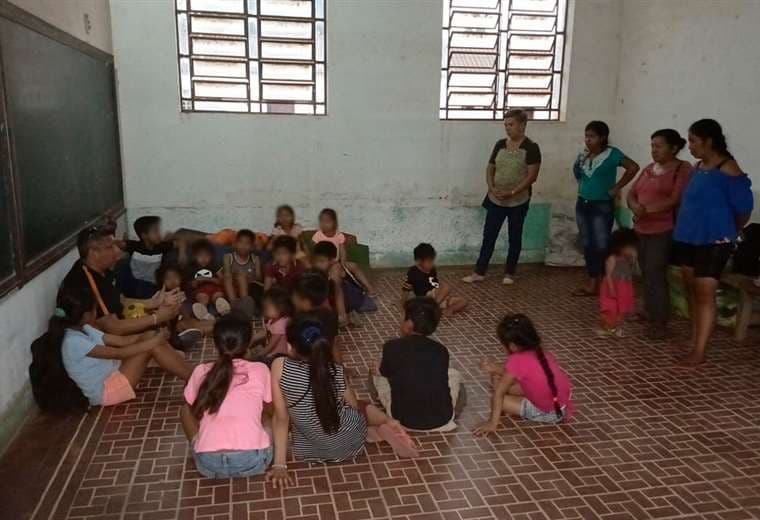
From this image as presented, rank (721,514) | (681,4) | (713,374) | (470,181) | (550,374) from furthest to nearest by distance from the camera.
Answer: (470,181) → (681,4) → (713,374) → (550,374) → (721,514)

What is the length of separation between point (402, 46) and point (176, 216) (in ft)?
10.2

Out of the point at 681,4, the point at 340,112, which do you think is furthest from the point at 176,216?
the point at 681,4

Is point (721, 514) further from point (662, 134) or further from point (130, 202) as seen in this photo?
point (130, 202)

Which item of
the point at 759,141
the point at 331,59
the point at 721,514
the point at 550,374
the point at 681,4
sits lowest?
the point at 721,514

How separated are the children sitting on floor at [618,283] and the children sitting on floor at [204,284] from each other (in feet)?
10.4

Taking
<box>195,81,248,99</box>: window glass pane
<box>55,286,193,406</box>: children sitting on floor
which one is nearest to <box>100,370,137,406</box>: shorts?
<box>55,286,193,406</box>: children sitting on floor

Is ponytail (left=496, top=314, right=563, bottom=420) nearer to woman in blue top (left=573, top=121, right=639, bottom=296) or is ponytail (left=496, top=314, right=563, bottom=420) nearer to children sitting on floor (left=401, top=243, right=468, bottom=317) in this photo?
children sitting on floor (left=401, top=243, right=468, bottom=317)

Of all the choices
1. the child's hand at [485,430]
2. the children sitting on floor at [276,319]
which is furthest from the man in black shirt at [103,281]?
the child's hand at [485,430]

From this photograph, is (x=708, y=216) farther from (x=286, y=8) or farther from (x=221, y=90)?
(x=221, y=90)

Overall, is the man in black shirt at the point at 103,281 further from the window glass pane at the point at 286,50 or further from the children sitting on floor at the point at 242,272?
the window glass pane at the point at 286,50

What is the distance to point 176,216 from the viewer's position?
688cm

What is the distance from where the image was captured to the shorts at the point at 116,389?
149 inches

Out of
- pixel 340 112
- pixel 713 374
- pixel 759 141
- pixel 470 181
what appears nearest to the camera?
pixel 713 374

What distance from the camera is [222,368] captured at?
2.90 meters
